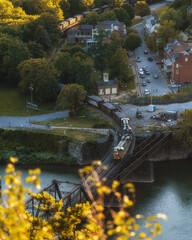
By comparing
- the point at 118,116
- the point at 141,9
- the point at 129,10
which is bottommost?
the point at 118,116

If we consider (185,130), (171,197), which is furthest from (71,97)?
(171,197)

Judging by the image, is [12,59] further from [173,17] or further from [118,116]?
[173,17]

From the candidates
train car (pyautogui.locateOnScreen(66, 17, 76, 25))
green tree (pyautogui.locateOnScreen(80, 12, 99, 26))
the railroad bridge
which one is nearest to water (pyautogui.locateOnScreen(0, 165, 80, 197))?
the railroad bridge

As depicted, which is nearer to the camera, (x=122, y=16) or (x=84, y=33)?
(x=84, y=33)

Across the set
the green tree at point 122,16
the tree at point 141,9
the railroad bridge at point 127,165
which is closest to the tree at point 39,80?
the railroad bridge at point 127,165

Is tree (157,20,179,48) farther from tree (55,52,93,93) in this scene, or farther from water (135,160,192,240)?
water (135,160,192,240)

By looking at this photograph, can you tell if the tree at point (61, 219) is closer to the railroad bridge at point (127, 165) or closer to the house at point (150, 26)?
the railroad bridge at point (127, 165)
